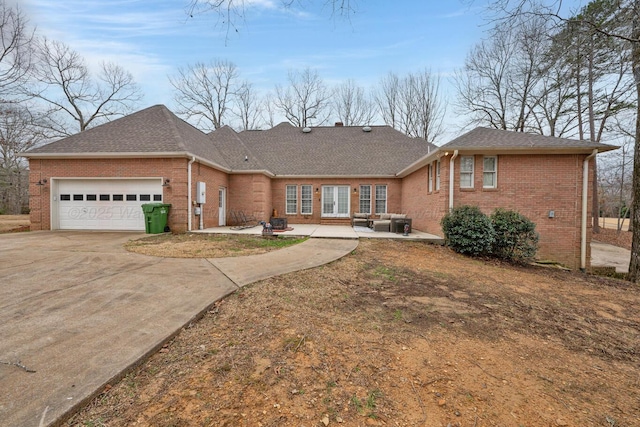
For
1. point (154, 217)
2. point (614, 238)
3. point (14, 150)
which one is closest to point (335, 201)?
point (154, 217)

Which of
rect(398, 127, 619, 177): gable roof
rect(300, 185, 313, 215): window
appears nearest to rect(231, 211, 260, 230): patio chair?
rect(300, 185, 313, 215): window

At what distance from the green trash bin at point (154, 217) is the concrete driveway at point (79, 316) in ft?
11.8

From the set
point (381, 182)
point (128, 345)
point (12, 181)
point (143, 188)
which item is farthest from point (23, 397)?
point (12, 181)

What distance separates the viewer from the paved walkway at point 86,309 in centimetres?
203

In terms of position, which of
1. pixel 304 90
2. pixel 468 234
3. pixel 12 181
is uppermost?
pixel 304 90

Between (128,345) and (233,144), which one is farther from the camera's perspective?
(233,144)

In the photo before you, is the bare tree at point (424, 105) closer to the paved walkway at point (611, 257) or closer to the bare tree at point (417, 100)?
the bare tree at point (417, 100)

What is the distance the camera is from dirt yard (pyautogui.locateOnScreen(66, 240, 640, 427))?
6.47 feet

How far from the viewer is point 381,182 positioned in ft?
50.0

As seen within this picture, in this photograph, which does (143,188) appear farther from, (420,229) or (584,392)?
(584,392)

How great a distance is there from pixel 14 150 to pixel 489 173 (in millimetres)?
31477

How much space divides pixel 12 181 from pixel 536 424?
3645cm

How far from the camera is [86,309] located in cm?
347

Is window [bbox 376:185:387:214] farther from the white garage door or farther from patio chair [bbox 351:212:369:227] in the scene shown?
the white garage door
